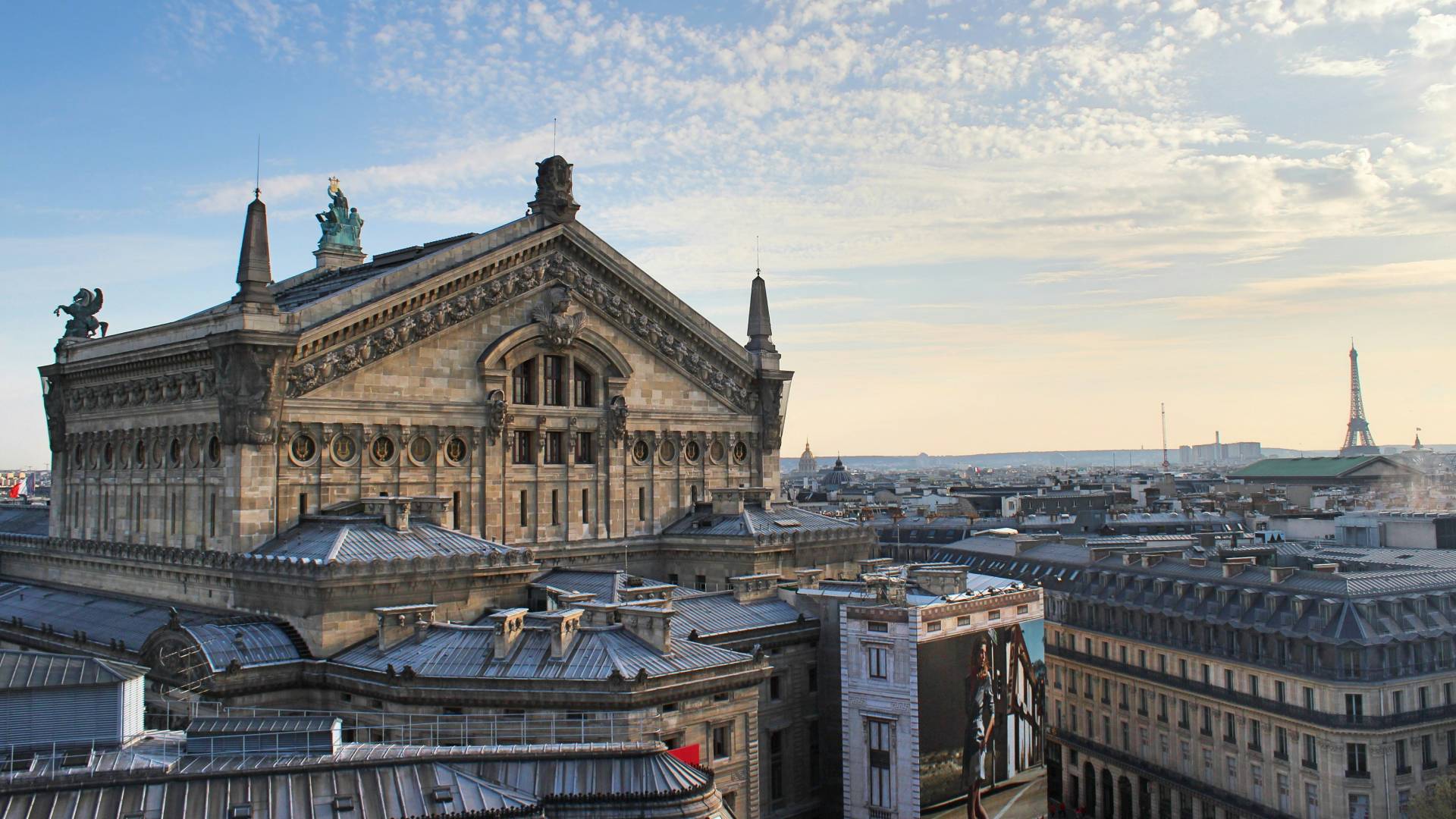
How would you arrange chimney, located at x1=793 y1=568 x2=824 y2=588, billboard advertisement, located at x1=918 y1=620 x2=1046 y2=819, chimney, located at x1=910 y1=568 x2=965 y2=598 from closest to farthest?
billboard advertisement, located at x1=918 y1=620 x2=1046 y2=819
chimney, located at x1=910 y1=568 x2=965 y2=598
chimney, located at x1=793 y1=568 x2=824 y2=588

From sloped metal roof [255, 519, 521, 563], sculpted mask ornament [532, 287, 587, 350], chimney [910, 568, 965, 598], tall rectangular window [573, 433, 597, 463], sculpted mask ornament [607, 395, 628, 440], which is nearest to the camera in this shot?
sloped metal roof [255, 519, 521, 563]

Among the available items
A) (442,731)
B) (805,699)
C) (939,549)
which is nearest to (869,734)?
(805,699)

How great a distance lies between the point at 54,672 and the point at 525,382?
94.2ft

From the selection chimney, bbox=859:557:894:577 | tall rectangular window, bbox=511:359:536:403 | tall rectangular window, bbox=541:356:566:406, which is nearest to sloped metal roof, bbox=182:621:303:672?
tall rectangular window, bbox=511:359:536:403

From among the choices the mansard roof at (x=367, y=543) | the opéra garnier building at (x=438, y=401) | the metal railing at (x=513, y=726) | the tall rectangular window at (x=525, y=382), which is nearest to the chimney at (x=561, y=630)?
the metal railing at (x=513, y=726)

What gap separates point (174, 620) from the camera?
48969 mm

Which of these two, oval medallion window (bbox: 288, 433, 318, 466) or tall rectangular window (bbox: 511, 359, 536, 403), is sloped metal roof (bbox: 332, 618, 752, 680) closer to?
oval medallion window (bbox: 288, 433, 318, 466)

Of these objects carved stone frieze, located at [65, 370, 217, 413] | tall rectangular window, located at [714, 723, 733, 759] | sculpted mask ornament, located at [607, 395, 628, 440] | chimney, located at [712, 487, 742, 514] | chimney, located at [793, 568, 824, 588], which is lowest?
tall rectangular window, located at [714, 723, 733, 759]

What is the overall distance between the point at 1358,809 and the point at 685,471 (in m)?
38.6

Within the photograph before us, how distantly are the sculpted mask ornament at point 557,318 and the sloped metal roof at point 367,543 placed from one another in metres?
12.5

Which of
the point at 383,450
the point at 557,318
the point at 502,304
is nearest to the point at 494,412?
the point at 502,304

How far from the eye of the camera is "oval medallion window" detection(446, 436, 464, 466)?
199 feet

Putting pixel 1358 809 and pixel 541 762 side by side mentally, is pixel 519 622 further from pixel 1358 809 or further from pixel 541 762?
pixel 1358 809

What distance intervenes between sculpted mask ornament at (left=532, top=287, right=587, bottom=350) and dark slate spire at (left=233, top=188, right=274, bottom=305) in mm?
13662
